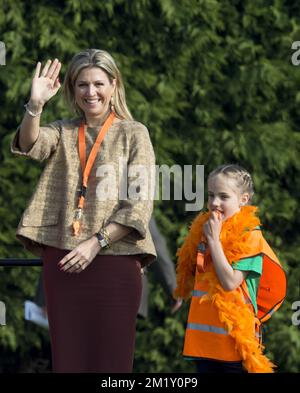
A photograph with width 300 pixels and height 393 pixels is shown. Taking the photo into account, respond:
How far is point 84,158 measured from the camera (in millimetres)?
3697

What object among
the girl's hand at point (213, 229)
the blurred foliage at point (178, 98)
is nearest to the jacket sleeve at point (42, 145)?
the girl's hand at point (213, 229)

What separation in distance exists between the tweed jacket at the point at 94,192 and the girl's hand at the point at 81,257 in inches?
1.6

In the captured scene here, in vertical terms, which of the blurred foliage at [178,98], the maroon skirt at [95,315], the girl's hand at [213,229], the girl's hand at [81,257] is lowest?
the maroon skirt at [95,315]

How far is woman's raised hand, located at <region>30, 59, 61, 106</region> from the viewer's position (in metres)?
3.62

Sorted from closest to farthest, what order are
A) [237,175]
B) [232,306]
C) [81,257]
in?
[81,257], [232,306], [237,175]

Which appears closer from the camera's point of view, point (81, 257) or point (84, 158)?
point (81, 257)

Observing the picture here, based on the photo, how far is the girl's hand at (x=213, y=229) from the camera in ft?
12.6

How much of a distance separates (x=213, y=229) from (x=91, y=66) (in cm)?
66

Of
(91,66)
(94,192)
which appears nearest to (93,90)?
(91,66)

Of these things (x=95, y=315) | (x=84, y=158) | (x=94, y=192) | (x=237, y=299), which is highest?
(x=84, y=158)

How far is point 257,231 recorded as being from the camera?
13.1 ft

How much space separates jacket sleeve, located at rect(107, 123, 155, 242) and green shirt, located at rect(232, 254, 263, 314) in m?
0.39

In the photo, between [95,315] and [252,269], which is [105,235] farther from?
[252,269]

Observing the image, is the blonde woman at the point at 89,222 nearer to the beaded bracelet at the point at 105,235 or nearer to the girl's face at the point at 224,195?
the beaded bracelet at the point at 105,235
